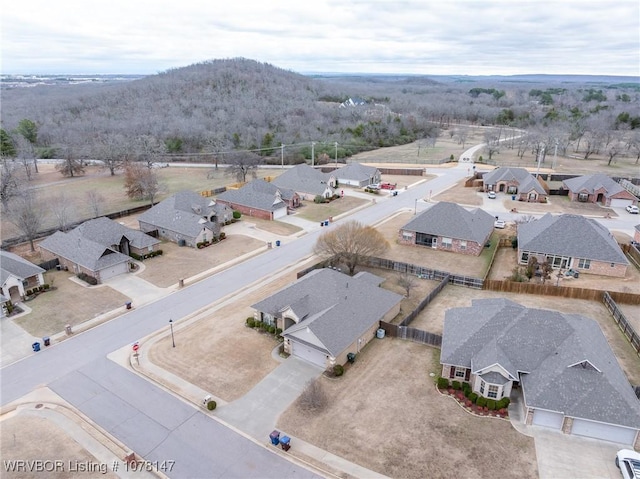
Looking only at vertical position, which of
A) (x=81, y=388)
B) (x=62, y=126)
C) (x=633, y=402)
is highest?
(x=62, y=126)

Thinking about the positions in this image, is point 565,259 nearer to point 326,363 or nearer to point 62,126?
point 326,363

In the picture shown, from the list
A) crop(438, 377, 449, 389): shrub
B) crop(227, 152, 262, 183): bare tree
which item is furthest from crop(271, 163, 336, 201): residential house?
crop(438, 377, 449, 389): shrub

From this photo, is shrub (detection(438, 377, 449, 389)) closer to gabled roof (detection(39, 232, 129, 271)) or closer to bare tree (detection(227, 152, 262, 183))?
gabled roof (detection(39, 232, 129, 271))

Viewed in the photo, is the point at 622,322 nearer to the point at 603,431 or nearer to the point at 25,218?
the point at 603,431

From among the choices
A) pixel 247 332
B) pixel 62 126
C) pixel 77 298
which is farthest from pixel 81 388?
pixel 62 126

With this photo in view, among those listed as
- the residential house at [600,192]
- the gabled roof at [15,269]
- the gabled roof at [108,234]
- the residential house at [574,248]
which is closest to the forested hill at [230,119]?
the residential house at [600,192]

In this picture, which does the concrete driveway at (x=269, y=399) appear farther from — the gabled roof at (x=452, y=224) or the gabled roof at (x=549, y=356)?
the gabled roof at (x=452, y=224)
